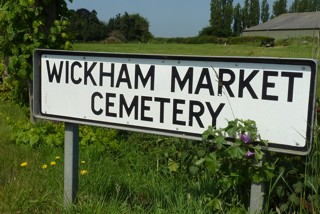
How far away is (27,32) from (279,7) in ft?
342

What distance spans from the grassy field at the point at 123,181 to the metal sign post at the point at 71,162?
0.26 feet

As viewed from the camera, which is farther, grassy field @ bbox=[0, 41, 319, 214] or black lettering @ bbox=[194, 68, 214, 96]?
grassy field @ bbox=[0, 41, 319, 214]

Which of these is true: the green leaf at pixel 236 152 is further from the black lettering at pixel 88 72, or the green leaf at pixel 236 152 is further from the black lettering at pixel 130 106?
the black lettering at pixel 88 72

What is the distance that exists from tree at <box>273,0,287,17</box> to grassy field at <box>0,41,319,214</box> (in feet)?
335

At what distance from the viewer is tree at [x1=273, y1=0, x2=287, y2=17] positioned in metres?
100

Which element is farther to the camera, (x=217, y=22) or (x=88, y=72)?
(x=217, y=22)

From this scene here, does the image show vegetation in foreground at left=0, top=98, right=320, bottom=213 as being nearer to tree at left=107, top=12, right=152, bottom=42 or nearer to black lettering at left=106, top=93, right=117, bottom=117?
black lettering at left=106, top=93, right=117, bottom=117

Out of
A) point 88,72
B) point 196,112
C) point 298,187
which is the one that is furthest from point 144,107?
point 298,187

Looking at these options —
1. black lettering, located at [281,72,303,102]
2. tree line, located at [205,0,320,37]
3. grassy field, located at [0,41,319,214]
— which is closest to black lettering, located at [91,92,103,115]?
grassy field, located at [0,41,319,214]

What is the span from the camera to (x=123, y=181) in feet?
10.9

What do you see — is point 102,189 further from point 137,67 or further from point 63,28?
point 63,28

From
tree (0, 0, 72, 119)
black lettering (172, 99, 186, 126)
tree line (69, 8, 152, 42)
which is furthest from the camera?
tree line (69, 8, 152, 42)

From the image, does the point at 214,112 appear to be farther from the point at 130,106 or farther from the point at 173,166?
the point at 173,166

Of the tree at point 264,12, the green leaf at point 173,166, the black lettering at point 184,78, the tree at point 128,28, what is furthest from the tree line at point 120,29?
the black lettering at point 184,78
